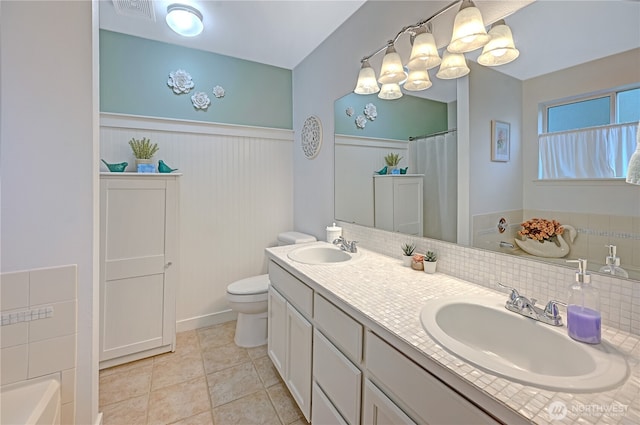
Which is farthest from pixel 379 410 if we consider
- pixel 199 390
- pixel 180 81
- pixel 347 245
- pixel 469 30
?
pixel 180 81

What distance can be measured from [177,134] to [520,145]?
2523 mm

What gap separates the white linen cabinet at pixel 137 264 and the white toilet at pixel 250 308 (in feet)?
1.62

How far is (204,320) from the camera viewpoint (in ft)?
8.43

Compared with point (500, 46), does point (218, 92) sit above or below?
above

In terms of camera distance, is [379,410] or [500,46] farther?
[500,46]

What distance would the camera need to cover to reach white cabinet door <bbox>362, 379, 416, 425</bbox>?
2.67 feet

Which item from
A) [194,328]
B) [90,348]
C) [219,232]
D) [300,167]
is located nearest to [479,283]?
[90,348]

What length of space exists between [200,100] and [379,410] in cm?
268

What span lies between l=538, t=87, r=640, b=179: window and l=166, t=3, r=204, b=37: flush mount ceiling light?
2206 millimetres

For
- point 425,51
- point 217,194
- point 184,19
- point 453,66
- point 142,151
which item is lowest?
point 217,194

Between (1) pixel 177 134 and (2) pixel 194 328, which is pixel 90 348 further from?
(1) pixel 177 134

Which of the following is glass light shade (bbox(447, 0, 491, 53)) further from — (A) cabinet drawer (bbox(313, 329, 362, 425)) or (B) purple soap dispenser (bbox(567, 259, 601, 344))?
(A) cabinet drawer (bbox(313, 329, 362, 425))

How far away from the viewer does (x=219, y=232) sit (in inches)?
104

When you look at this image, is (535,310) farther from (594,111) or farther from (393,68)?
(393,68)
